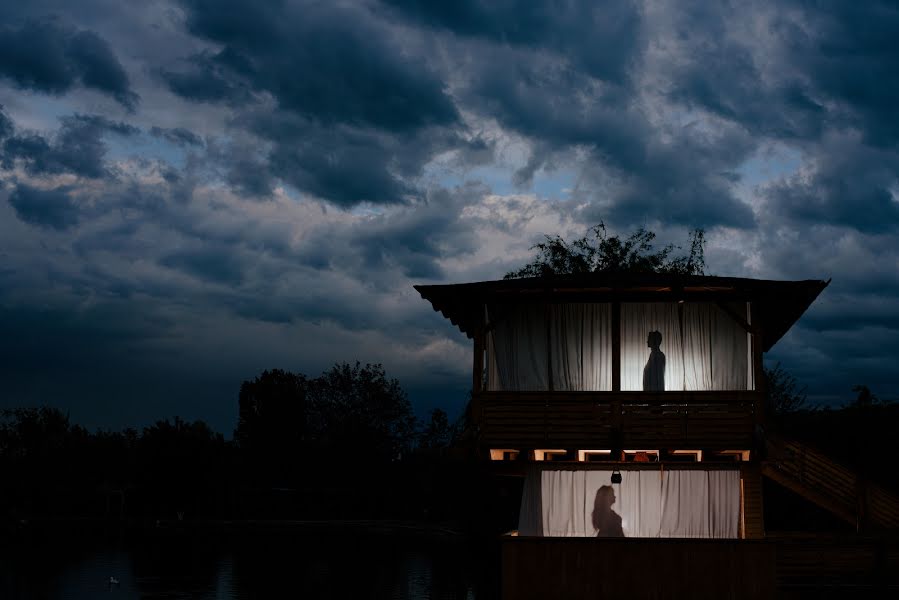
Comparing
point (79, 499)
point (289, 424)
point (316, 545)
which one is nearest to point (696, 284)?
point (316, 545)

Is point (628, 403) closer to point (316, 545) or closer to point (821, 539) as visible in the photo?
point (821, 539)

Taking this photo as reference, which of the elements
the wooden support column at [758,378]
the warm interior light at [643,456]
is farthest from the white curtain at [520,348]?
the wooden support column at [758,378]

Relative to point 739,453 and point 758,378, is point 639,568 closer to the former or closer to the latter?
point 739,453

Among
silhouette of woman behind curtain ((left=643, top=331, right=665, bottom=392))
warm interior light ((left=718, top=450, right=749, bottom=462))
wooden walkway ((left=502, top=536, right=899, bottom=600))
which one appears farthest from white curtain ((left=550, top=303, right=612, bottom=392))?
wooden walkway ((left=502, top=536, right=899, bottom=600))

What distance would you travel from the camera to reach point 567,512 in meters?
21.7

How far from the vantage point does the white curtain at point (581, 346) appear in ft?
70.8

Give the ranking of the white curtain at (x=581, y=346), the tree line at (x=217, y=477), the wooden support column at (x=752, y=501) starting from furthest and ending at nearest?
1. the tree line at (x=217, y=477)
2. the white curtain at (x=581, y=346)
3. the wooden support column at (x=752, y=501)

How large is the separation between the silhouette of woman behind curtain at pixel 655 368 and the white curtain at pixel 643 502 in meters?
2.00

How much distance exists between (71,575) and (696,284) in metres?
27.3

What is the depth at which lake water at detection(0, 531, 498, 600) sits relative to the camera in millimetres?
30922

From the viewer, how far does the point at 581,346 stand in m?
21.8

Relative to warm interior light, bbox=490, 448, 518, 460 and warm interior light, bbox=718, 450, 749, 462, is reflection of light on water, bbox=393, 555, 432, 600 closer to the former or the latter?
warm interior light, bbox=490, 448, 518, 460

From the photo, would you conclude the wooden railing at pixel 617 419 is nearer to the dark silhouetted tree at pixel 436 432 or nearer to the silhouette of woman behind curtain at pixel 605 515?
the silhouette of woman behind curtain at pixel 605 515

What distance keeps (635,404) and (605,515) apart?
3.04m
